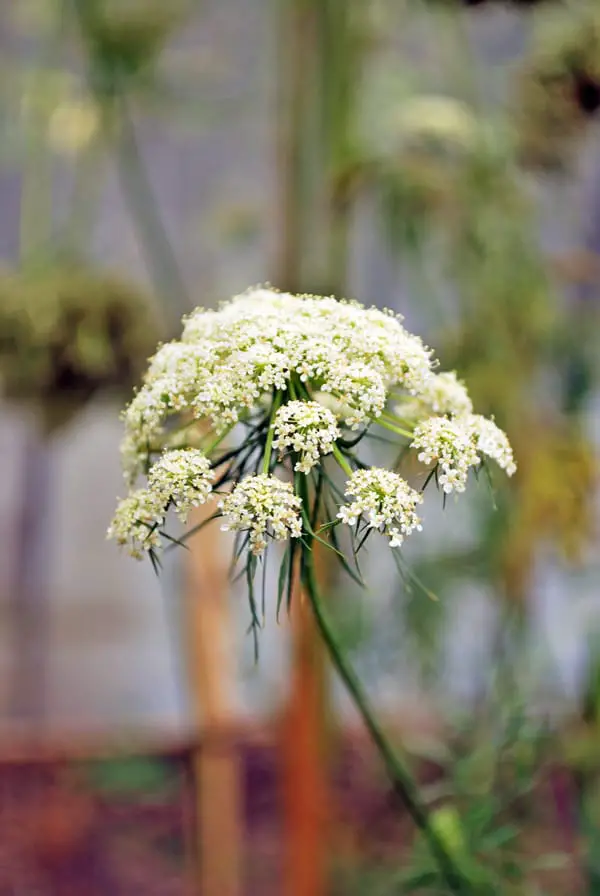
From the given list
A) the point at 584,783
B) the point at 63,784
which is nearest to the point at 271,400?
the point at 584,783

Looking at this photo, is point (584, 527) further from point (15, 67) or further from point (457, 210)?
point (15, 67)

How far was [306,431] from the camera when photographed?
469 mm

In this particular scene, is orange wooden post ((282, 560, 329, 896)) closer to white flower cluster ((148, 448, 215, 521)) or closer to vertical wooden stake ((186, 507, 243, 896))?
vertical wooden stake ((186, 507, 243, 896))

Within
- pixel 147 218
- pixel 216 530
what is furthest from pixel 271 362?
pixel 147 218

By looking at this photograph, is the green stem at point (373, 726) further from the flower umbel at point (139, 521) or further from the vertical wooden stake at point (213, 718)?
the vertical wooden stake at point (213, 718)

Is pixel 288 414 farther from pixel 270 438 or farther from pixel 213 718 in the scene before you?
pixel 213 718

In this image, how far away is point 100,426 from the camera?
2.21 metres

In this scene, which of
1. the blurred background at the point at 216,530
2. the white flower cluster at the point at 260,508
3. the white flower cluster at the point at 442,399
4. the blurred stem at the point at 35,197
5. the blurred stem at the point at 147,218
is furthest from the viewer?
the blurred stem at the point at 147,218

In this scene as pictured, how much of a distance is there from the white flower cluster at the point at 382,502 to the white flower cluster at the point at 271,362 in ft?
0.14

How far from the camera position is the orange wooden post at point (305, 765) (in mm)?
1246

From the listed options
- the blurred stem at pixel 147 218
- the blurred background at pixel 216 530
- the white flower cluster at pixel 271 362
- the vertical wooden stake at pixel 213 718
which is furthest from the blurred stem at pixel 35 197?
the white flower cluster at pixel 271 362

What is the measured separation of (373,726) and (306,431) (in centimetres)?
25

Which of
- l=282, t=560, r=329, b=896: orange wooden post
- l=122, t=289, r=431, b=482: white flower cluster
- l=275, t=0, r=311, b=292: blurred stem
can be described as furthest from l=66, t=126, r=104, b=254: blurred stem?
l=122, t=289, r=431, b=482: white flower cluster

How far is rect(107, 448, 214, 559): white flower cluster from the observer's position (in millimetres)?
472
